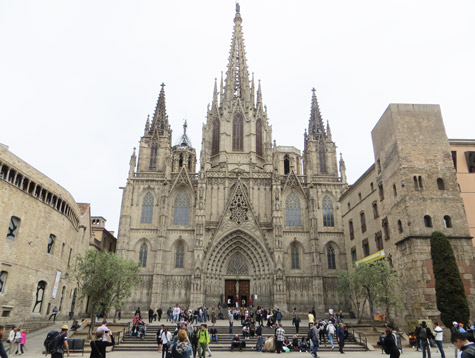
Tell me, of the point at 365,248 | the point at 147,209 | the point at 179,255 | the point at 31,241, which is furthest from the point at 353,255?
the point at 31,241

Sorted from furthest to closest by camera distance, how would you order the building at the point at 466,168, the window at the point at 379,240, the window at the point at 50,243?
the window at the point at 50,243
the window at the point at 379,240
the building at the point at 466,168

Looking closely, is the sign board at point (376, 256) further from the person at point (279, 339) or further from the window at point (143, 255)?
the window at point (143, 255)

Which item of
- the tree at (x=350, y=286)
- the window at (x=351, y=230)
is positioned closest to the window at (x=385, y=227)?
the tree at (x=350, y=286)

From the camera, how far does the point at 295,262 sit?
38281 millimetres

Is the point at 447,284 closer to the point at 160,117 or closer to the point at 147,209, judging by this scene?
the point at 147,209

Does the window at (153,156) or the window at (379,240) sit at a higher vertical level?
the window at (153,156)

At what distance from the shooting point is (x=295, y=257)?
3853 centimetres

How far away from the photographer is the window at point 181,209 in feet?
130

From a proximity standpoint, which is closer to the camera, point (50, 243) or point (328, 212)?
point (50, 243)

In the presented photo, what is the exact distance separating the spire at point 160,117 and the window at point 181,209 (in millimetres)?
10350

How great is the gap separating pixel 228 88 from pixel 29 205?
31.5 m

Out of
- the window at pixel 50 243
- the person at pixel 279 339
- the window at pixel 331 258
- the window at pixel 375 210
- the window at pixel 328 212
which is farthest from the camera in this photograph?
the window at pixel 328 212

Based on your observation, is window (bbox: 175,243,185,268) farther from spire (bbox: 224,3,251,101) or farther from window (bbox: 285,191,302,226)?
spire (bbox: 224,3,251,101)

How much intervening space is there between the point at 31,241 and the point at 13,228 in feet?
6.71
